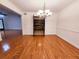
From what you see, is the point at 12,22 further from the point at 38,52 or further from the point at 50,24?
the point at 38,52

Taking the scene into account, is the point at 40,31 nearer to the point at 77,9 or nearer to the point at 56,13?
the point at 56,13

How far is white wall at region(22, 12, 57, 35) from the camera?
7.80 metres

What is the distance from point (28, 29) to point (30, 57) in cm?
512

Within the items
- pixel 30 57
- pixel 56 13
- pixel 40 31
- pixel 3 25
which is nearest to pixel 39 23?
pixel 40 31

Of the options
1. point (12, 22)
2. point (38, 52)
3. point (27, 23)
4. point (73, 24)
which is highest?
point (12, 22)

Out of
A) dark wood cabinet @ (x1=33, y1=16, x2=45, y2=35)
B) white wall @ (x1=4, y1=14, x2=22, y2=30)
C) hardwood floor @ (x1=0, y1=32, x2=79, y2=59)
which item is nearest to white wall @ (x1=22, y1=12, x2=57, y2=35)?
dark wood cabinet @ (x1=33, y1=16, x2=45, y2=35)

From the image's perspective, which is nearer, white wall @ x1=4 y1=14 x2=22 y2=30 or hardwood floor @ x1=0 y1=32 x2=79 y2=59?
hardwood floor @ x1=0 y1=32 x2=79 y2=59

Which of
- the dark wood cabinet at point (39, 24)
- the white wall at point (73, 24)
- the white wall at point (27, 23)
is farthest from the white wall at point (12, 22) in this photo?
the white wall at point (73, 24)

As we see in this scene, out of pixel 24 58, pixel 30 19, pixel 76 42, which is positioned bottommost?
pixel 24 58

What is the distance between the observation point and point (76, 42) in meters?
4.10

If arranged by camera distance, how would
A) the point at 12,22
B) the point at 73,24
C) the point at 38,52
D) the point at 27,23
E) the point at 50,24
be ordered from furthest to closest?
1. the point at 12,22
2. the point at 50,24
3. the point at 27,23
4. the point at 73,24
5. the point at 38,52

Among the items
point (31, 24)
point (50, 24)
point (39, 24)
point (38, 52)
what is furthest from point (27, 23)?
point (38, 52)

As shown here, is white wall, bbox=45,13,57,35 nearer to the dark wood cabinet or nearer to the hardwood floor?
the dark wood cabinet

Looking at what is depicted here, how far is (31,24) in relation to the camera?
25.9ft
